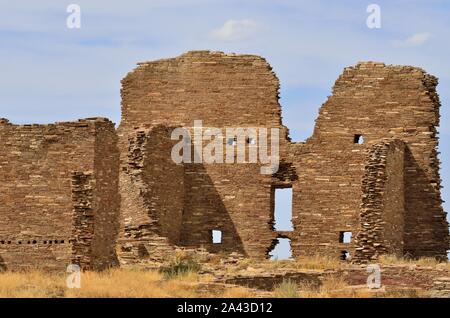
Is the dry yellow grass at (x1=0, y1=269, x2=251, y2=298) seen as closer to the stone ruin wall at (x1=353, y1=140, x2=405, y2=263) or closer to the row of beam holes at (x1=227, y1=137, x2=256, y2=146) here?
the stone ruin wall at (x1=353, y1=140, x2=405, y2=263)

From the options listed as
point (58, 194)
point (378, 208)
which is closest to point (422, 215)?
point (378, 208)

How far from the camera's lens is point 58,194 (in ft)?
105

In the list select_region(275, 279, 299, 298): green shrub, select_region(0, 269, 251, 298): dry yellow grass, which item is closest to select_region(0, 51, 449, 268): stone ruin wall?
select_region(0, 269, 251, 298): dry yellow grass

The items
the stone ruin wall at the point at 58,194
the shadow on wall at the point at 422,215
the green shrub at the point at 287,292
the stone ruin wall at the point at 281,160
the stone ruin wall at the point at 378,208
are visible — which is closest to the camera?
the green shrub at the point at 287,292

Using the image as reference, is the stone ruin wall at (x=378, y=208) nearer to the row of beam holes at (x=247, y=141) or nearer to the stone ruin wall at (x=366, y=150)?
the stone ruin wall at (x=366, y=150)

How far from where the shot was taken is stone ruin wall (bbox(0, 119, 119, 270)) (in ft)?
102

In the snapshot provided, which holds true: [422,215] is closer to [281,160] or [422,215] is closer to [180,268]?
[281,160]

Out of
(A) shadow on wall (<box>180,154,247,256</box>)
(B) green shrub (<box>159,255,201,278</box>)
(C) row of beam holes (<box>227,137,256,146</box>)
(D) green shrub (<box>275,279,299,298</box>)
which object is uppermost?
(C) row of beam holes (<box>227,137,256,146</box>)

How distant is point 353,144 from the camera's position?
131ft

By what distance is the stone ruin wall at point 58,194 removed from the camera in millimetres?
31016

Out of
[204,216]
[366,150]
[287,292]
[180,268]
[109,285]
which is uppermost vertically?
[366,150]

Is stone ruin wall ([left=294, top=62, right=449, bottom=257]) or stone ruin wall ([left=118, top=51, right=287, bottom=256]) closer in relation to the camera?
stone ruin wall ([left=294, top=62, right=449, bottom=257])

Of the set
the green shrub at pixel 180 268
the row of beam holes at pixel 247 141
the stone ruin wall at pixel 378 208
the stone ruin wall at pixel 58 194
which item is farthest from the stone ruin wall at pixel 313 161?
the stone ruin wall at pixel 58 194
